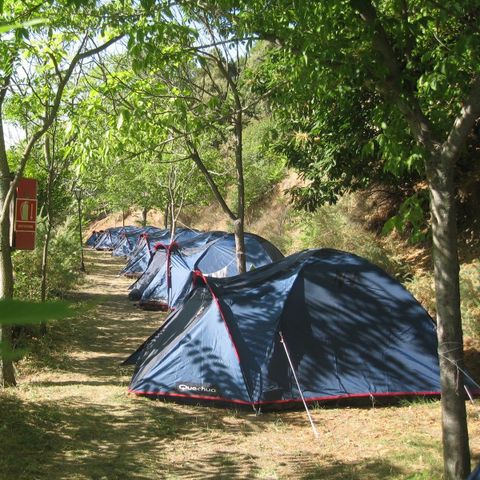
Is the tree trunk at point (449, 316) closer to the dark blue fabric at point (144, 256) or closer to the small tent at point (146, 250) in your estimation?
the small tent at point (146, 250)

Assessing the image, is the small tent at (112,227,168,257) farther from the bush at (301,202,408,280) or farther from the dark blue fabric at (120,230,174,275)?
the bush at (301,202,408,280)

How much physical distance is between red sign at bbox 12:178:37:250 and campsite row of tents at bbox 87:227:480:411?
202 centimetres

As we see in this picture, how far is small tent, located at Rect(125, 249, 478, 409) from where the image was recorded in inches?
236

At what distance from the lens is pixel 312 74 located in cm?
396

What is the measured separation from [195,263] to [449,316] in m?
9.14

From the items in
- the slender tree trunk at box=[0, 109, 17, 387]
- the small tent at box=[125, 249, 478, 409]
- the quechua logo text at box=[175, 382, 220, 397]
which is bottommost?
the quechua logo text at box=[175, 382, 220, 397]

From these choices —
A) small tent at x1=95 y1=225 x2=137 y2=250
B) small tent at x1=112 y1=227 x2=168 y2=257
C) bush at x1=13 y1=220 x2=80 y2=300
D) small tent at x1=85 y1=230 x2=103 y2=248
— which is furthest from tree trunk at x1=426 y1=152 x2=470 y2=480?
small tent at x1=85 y1=230 x2=103 y2=248

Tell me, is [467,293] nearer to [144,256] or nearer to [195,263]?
[195,263]

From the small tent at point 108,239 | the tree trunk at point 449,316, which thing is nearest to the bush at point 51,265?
the tree trunk at point 449,316

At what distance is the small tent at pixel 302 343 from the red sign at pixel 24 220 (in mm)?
2017

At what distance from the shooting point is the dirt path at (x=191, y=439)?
14.9 feet

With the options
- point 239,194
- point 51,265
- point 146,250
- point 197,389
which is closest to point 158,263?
point 51,265

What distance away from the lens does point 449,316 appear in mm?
3748

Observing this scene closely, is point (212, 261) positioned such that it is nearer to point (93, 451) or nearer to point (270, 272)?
point (270, 272)
